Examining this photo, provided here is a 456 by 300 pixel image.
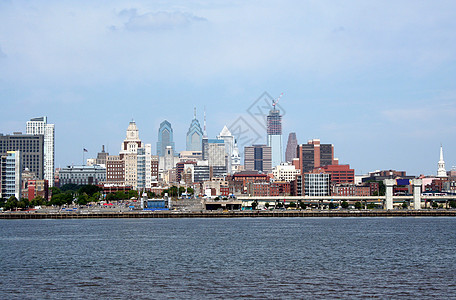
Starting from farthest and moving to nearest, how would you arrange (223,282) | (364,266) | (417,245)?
(417,245), (364,266), (223,282)

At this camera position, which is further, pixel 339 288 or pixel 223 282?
pixel 223 282

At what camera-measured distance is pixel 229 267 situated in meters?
70.4

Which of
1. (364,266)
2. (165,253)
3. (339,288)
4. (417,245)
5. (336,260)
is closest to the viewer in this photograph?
(339,288)

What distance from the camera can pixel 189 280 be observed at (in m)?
61.6

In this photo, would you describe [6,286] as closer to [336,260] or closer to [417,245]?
[336,260]

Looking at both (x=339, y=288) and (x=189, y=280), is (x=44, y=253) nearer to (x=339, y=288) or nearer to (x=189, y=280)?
(x=189, y=280)

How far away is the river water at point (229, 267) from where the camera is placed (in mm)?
55562

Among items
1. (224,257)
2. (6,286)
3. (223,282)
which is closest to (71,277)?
(6,286)

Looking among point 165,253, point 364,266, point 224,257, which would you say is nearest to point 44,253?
point 165,253

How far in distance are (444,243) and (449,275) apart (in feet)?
118

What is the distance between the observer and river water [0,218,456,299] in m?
55.6

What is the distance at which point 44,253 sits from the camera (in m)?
86.6

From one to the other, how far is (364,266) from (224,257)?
16.0 meters

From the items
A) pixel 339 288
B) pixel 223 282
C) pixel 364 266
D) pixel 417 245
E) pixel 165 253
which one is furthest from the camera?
pixel 417 245
